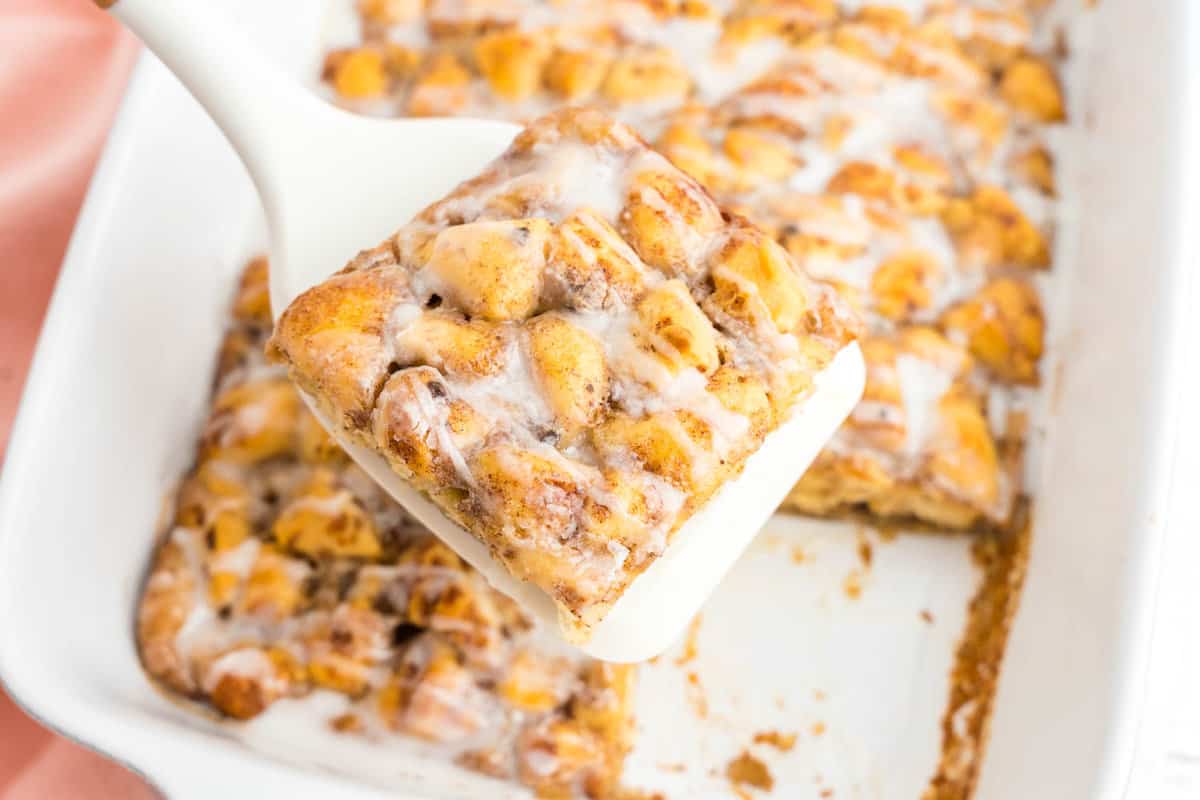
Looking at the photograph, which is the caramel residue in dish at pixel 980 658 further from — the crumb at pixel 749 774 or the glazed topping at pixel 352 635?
the glazed topping at pixel 352 635

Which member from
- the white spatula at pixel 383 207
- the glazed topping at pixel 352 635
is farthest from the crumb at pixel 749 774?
the white spatula at pixel 383 207

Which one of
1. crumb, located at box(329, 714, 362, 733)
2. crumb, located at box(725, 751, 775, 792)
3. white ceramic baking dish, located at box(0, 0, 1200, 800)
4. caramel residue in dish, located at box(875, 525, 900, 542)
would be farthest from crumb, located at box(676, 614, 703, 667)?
crumb, located at box(329, 714, 362, 733)

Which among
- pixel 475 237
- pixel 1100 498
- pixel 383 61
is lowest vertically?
pixel 1100 498

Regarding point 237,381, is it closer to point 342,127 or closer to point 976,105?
point 342,127

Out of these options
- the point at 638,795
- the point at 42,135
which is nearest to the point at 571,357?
the point at 638,795

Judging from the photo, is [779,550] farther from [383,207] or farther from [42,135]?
[42,135]

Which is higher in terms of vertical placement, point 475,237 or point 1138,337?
point 475,237

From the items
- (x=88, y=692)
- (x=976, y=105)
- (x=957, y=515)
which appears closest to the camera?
(x=88, y=692)

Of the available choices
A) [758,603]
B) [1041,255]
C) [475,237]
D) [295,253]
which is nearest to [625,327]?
[475,237]
